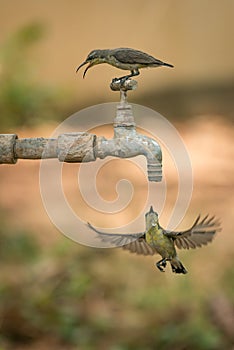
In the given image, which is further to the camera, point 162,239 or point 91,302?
point 91,302

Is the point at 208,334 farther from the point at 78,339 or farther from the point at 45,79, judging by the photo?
the point at 45,79

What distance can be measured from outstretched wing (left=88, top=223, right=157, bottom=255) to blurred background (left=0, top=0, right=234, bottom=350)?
1118 mm

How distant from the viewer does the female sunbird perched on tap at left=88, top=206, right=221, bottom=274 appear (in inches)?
29.3

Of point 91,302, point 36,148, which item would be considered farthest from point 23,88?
point 36,148

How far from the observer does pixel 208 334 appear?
192 centimetres

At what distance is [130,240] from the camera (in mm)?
802

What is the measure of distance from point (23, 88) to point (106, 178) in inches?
18.9

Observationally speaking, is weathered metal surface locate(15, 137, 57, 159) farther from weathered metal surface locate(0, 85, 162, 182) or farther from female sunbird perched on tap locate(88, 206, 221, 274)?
female sunbird perched on tap locate(88, 206, 221, 274)

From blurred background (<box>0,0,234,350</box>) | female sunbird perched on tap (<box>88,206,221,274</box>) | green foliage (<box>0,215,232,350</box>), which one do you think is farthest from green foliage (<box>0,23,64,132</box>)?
female sunbird perched on tap (<box>88,206,221,274</box>)

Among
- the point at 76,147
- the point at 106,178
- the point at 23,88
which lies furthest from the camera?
the point at 106,178

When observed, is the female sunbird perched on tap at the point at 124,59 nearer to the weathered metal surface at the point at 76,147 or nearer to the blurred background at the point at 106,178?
the weathered metal surface at the point at 76,147

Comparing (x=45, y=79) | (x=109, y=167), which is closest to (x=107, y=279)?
(x=109, y=167)

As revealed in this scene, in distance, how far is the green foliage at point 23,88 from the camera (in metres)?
2.00

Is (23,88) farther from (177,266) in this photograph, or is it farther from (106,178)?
(177,266)
